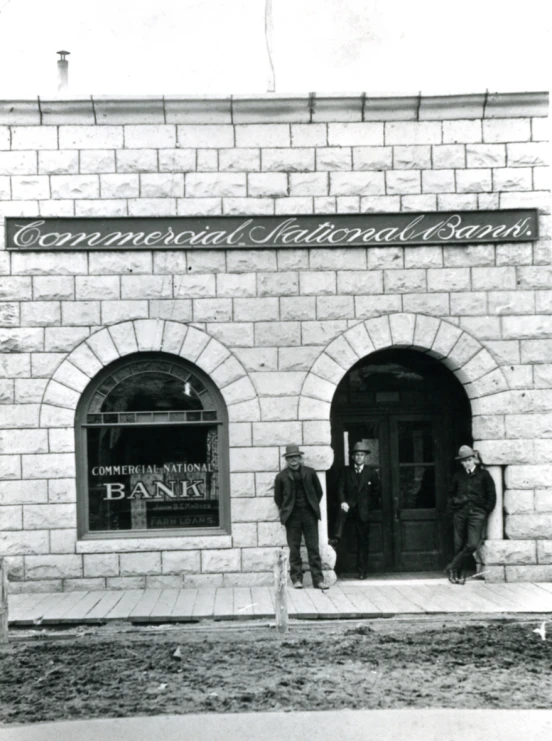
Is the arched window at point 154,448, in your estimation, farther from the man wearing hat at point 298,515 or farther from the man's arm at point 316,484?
the man's arm at point 316,484

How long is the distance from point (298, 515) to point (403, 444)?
232 centimetres

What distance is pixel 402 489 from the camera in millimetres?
12398

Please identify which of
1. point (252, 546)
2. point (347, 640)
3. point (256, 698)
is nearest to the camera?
point (256, 698)

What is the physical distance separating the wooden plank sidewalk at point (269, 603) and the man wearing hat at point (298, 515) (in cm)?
25

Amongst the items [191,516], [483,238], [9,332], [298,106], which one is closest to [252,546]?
[191,516]

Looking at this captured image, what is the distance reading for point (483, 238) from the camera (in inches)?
454

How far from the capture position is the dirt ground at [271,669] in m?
6.36

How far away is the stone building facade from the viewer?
1123 cm

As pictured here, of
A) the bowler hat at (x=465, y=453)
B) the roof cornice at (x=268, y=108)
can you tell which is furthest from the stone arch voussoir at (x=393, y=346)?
the roof cornice at (x=268, y=108)

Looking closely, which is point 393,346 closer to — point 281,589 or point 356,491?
point 356,491

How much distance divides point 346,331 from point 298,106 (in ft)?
10.1

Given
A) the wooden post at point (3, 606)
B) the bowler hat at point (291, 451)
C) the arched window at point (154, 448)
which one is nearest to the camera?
the wooden post at point (3, 606)

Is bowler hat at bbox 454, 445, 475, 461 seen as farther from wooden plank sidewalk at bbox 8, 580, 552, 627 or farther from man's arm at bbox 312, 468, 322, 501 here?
man's arm at bbox 312, 468, 322, 501

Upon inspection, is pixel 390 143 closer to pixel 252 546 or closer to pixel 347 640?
pixel 252 546
